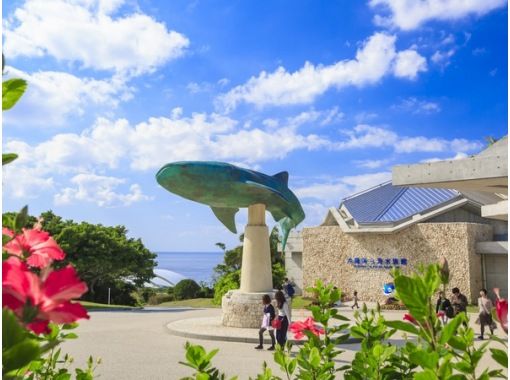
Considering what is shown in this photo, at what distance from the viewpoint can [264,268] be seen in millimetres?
14508

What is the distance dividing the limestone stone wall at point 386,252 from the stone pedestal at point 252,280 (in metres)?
11.5

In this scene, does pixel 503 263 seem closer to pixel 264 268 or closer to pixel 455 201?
pixel 455 201

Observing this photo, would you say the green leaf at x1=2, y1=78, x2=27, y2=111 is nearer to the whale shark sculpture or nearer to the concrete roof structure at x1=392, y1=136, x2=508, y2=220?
the concrete roof structure at x1=392, y1=136, x2=508, y2=220

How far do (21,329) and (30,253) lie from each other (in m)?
0.39

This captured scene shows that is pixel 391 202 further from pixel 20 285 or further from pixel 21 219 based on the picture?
pixel 20 285

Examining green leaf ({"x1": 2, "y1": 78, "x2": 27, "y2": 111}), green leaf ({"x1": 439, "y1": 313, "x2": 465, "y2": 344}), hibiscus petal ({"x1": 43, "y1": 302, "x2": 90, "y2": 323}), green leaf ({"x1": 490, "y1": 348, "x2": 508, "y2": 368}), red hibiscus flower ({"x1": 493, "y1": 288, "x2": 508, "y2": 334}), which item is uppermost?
green leaf ({"x1": 2, "y1": 78, "x2": 27, "y2": 111})

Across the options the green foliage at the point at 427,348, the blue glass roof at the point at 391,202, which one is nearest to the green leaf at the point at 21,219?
the green foliage at the point at 427,348

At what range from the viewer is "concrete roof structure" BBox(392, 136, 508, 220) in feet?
20.6

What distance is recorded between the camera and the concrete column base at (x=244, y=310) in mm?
13789

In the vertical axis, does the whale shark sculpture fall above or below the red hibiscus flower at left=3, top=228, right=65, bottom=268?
above

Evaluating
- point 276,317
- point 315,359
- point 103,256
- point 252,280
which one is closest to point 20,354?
point 315,359

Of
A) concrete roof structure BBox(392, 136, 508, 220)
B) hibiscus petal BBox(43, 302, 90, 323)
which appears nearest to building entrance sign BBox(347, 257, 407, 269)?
concrete roof structure BBox(392, 136, 508, 220)

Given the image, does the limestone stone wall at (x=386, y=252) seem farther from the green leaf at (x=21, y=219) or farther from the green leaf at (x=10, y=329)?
the green leaf at (x=10, y=329)

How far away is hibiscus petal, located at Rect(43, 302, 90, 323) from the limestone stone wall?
909 inches
